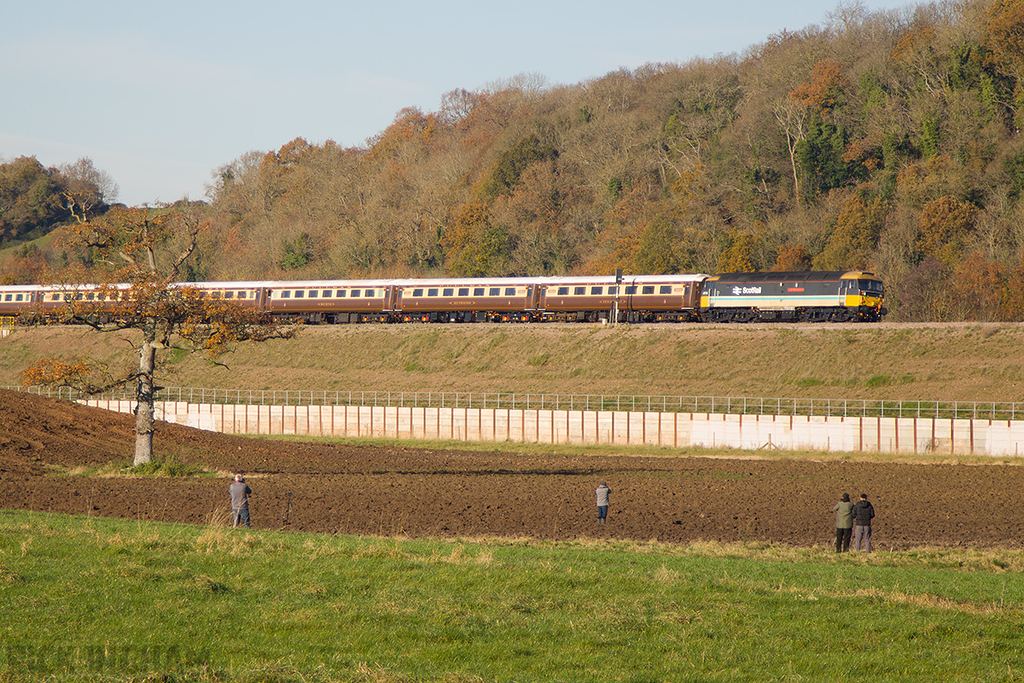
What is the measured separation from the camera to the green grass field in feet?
32.2

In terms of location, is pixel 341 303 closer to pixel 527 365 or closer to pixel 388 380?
pixel 388 380

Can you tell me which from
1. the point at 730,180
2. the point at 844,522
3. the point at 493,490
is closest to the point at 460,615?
the point at 844,522

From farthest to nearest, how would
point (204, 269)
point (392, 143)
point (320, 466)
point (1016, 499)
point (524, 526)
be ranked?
point (392, 143) → point (204, 269) → point (320, 466) → point (1016, 499) → point (524, 526)

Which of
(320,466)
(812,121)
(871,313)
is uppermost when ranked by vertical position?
(812,121)

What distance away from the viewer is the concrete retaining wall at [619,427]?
37.7 m

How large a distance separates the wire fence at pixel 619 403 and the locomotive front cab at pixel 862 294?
11.5 metres

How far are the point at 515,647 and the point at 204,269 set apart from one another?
119 meters

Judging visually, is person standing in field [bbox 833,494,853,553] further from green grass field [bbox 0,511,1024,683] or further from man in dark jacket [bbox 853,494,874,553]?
green grass field [bbox 0,511,1024,683]

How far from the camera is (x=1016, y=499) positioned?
26.0 m

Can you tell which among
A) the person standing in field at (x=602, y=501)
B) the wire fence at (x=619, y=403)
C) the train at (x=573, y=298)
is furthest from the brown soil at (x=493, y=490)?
the train at (x=573, y=298)

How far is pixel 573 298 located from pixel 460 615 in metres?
51.2

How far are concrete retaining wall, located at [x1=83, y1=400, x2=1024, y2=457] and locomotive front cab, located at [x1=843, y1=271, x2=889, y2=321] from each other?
53.1 ft

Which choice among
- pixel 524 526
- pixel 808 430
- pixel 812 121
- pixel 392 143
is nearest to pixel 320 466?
pixel 524 526

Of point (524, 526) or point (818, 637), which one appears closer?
point (818, 637)
